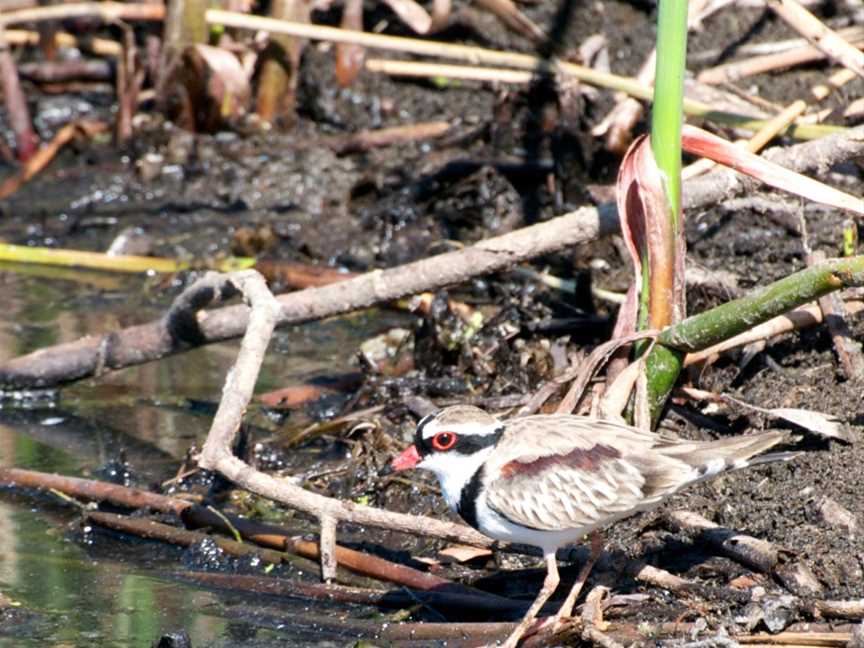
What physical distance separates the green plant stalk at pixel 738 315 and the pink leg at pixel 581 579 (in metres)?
0.70

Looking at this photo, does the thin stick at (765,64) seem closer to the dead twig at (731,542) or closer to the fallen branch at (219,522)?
the dead twig at (731,542)

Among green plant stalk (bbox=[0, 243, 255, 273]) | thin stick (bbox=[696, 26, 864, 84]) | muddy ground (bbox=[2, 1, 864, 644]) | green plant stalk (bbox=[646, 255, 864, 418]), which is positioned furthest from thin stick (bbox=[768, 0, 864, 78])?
green plant stalk (bbox=[0, 243, 255, 273])

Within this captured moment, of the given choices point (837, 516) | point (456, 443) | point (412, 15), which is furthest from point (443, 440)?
point (412, 15)

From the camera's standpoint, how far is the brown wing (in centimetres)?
514

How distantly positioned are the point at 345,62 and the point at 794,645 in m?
6.76

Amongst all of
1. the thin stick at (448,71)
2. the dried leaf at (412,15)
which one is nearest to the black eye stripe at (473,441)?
the thin stick at (448,71)

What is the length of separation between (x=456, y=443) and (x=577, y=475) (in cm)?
48

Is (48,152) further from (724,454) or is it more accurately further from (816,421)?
(724,454)

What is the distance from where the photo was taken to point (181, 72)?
10.4 metres

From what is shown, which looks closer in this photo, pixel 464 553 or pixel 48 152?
pixel 464 553

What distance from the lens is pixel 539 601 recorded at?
17.0 ft

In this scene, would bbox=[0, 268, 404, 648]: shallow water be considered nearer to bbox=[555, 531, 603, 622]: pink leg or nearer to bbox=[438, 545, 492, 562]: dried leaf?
bbox=[438, 545, 492, 562]: dried leaf

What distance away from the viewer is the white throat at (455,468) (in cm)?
537

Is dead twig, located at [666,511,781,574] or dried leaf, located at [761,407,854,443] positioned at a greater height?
dried leaf, located at [761,407,854,443]
